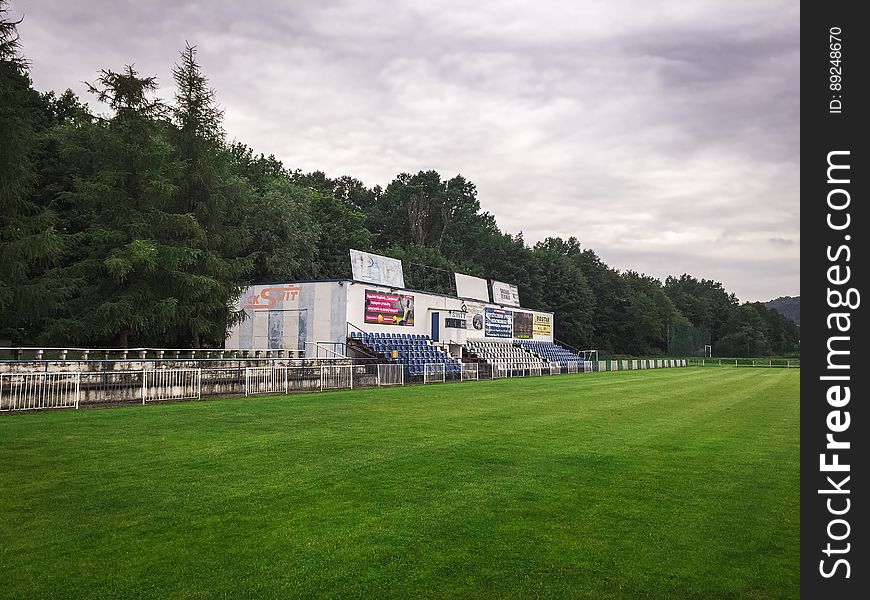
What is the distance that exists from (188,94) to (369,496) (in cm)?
2587

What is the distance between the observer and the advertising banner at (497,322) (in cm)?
4338

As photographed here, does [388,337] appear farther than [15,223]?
Yes

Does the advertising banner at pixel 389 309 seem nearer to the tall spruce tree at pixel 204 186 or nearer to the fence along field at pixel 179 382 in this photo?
the fence along field at pixel 179 382

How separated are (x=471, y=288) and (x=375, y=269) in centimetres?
1052

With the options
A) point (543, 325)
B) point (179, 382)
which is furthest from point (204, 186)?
point (543, 325)

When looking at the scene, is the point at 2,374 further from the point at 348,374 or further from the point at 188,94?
the point at 188,94

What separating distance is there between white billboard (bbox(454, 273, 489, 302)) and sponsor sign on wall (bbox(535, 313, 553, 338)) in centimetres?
888

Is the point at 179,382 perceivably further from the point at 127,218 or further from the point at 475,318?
the point at 475,318

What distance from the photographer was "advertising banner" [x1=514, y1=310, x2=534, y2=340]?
157 ft

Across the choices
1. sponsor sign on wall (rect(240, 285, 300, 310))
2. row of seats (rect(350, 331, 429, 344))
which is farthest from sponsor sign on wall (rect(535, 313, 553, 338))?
sponsor sign on wall (rect(240, 285, 300, 310))

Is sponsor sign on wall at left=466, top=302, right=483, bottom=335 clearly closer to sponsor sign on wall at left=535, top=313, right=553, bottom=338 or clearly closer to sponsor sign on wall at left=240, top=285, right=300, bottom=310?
sponsor sign on wall at left=535, top=313, right=553, bottom=338

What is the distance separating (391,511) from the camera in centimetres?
625

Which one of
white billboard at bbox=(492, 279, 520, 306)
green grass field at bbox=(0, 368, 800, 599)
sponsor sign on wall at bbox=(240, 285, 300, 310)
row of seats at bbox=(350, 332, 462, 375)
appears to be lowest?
green grass field at bbox=(0, 368, 800, 599)
